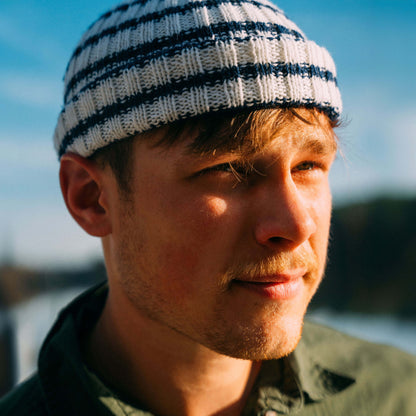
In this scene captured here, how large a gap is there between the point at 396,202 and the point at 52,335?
18.0 meters

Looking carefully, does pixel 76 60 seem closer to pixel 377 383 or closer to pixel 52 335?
pixel 52 335

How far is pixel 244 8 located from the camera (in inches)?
54.3

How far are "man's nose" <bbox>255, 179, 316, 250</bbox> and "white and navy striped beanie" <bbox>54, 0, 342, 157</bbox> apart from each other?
263 mm

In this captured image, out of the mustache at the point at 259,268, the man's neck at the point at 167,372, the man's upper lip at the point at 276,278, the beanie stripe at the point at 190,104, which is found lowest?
the man's neck at the point at 167,372

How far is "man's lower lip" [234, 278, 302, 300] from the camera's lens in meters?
1.30

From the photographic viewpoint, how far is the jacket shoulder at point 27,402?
144 cm

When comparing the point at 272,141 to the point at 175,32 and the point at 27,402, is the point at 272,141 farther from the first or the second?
→ the point at 27,402

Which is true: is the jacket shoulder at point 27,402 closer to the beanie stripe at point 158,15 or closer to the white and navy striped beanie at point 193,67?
the white and navy striped beanie at point 193,67

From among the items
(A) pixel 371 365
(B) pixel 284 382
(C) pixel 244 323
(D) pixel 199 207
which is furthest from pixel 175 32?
(A) pixel 371 365

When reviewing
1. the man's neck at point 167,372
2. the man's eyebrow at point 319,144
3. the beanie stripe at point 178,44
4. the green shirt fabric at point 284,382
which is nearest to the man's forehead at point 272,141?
the man's eyebrow at point 319,144

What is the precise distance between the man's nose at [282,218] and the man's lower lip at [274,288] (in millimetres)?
124

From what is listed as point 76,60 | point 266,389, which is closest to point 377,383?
point 266,389

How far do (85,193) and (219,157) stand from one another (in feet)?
2.03

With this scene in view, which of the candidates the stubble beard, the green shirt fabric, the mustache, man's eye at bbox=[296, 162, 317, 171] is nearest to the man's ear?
the stubble beard
